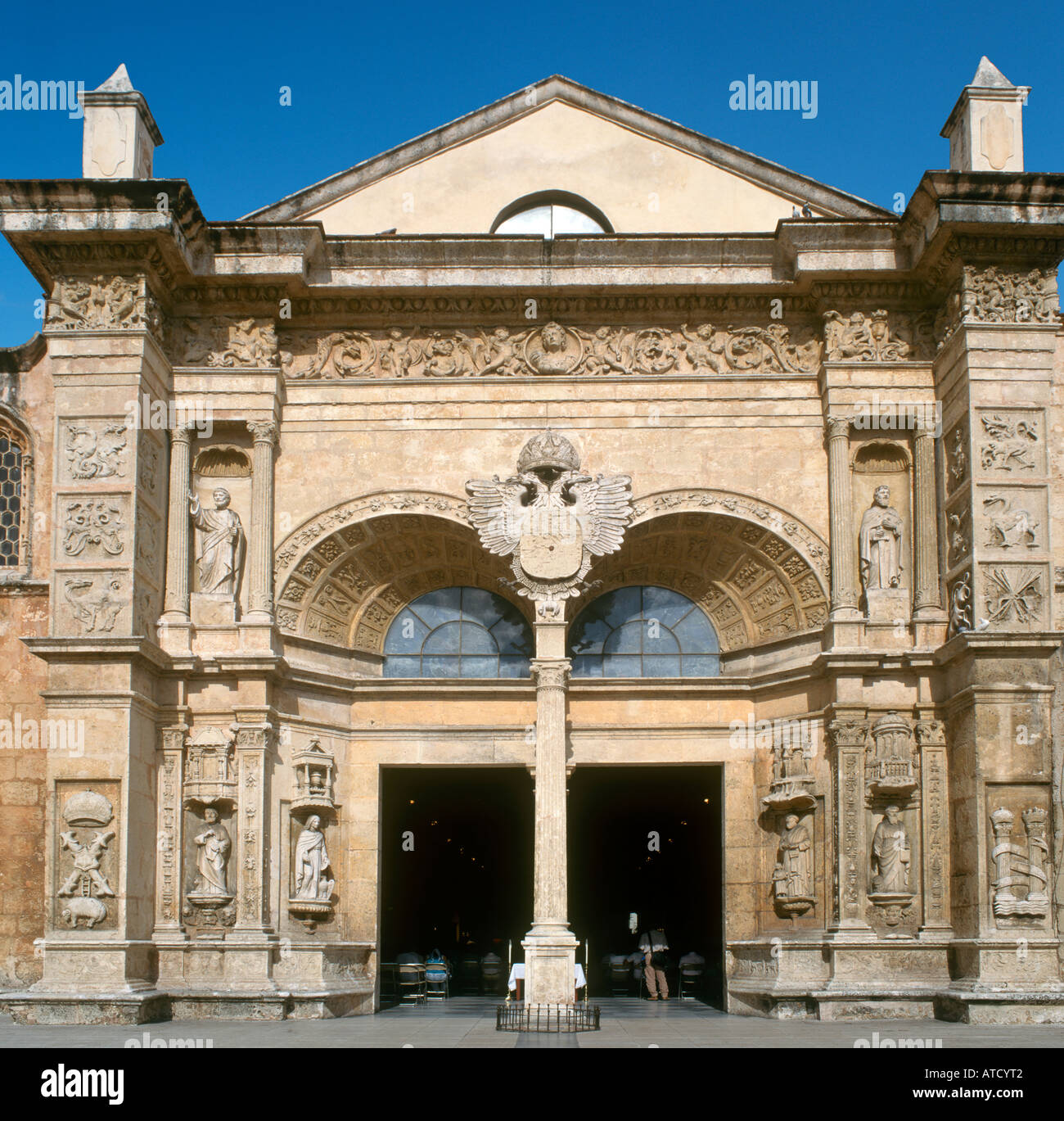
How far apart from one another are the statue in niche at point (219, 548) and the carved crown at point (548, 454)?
3.76m

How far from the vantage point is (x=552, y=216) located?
2312 centimetres

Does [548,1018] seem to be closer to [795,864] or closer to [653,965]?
[795,864]

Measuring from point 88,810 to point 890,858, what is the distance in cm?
953

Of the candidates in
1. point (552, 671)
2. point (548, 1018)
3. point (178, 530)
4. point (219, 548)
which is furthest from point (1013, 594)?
point (178, 530)

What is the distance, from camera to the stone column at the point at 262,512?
19.9m

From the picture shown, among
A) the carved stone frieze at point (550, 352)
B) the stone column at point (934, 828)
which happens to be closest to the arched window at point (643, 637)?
the carved stone frieze at point (550, 352)

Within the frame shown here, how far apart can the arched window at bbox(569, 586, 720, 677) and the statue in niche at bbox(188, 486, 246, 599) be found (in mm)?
4809

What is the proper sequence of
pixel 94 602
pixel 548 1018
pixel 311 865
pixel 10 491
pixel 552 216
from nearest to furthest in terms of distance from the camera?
pixel 548 1018, pixel 94 602, pixel 311 865, pixel 10 491, pixel 552 216

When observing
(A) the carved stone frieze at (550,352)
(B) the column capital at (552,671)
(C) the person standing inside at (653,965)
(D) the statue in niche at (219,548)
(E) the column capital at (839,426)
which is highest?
(A) the carved stone frieze at (550,352)

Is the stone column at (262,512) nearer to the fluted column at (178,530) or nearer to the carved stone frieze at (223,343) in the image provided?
the fluted column at (178,530)

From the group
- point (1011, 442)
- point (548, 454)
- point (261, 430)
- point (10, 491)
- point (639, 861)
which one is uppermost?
point (261, 430)

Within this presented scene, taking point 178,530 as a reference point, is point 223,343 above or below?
above

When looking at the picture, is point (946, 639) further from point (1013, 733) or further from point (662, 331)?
point (662, 331)

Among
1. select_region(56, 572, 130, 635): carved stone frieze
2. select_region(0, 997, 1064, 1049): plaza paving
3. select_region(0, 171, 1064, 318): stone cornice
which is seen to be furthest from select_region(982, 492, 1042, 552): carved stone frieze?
select_region(56, 572, 130, 635): carved stone frieze
